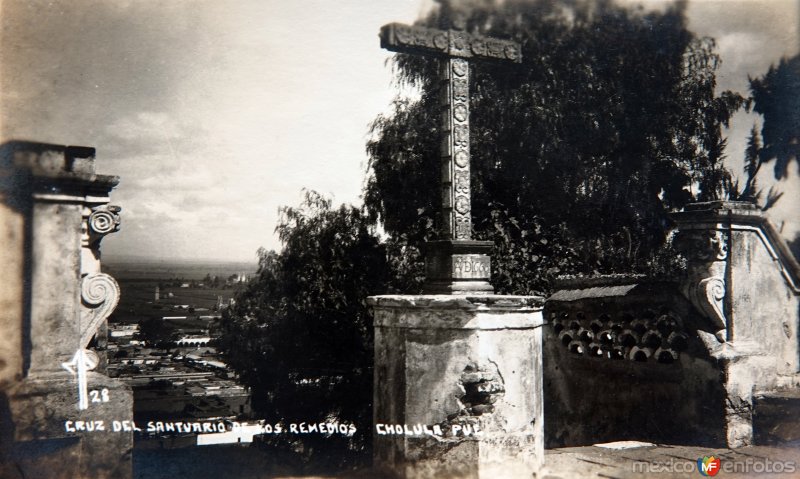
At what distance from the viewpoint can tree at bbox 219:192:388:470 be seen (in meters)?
9.38

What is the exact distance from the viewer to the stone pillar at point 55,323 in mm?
4145

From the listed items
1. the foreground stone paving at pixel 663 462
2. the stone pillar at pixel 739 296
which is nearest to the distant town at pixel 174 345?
the foreground stone paving at pixel 663 462

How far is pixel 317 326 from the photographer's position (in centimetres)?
970

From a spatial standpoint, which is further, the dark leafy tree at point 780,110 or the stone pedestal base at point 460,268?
the dark leafy tree at point 780,110


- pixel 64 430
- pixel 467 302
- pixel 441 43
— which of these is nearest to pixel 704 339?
pixel 467 302

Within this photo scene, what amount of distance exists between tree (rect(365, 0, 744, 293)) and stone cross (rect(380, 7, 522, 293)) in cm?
366

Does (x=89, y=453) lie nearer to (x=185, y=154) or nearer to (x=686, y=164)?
(x=185, y=154)

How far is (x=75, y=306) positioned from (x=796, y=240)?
621cm

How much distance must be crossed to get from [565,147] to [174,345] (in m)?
6.09

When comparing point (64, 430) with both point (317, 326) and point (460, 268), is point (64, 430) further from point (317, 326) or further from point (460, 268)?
point (317, 326)

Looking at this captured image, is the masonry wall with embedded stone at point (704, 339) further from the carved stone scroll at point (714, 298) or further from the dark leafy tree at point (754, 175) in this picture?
the dark leafy tree at point (754, 175)

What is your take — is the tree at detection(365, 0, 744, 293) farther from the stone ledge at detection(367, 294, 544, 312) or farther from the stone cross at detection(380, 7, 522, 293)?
the stone ledge at detection(367, 294, 544, 312)

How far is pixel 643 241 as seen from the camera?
412 inches

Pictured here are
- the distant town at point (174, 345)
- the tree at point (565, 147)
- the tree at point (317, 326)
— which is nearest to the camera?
the distant town at point (174, 345)
